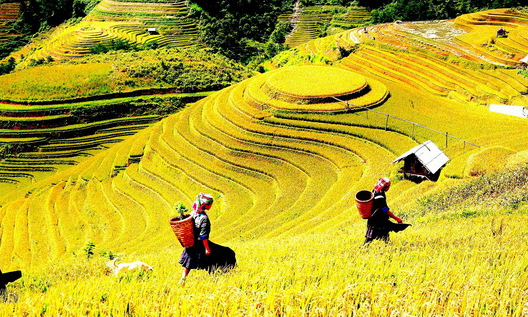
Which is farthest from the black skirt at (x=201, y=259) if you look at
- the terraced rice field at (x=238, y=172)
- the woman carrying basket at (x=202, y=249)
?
the terraced rice field at (x=238, y=172)

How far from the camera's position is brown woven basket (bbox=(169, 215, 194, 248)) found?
6.02m

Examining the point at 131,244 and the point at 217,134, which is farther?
the point at 217,134

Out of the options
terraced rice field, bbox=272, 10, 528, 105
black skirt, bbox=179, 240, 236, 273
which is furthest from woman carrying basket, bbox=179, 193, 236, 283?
terraced rice field, bbox=272, 10, 528, 105

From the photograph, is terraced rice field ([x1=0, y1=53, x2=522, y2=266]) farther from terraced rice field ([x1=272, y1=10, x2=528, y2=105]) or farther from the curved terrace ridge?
terraced rice field ([x1=272, y1=10, x2=528, y2=105])

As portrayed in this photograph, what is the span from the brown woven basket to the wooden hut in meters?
11.9

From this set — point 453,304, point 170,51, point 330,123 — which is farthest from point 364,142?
point 170,51

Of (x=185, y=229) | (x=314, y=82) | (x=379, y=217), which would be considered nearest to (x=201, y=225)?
(x=185, y=229)

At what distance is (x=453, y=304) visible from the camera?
11.9ft

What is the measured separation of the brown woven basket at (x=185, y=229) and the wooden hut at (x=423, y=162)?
1190cm

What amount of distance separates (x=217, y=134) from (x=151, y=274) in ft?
60.8

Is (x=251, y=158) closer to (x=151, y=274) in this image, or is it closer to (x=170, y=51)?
(x=151, y=274)

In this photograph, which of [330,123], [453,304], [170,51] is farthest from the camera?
[170,51]

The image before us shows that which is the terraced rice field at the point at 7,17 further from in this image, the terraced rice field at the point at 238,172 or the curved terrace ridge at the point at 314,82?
the curved terrace ridge at the point at 314,82

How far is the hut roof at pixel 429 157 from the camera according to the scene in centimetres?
1561
